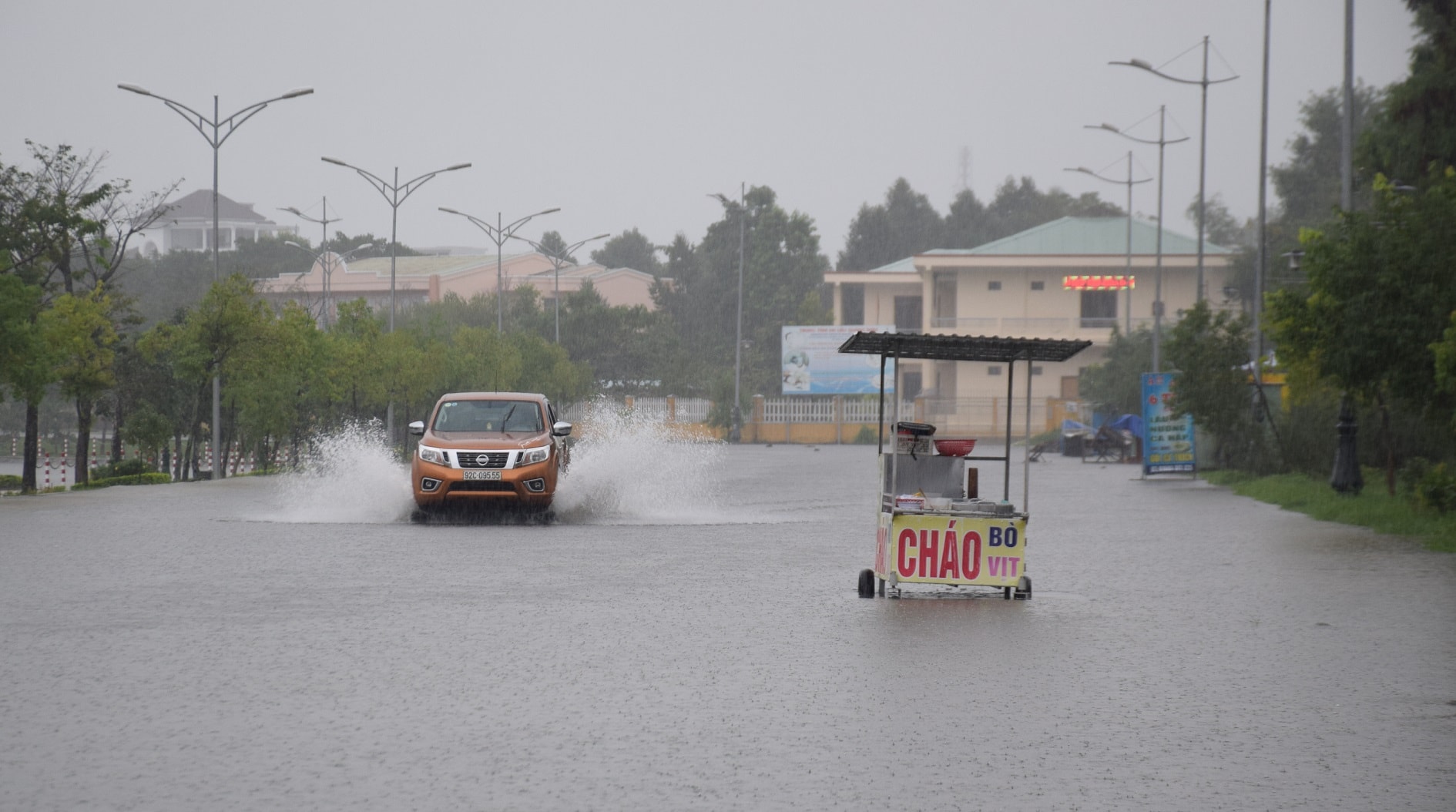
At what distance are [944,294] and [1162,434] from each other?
137ft

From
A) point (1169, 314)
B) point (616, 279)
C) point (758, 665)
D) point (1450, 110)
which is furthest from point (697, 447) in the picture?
point (758, 665)

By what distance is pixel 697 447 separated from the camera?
62.8m

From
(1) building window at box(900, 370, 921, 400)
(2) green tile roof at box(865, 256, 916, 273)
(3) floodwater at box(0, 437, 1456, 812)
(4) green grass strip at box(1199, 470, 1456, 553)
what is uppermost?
(2) green tile roof at box(865, 256, 916, 273)

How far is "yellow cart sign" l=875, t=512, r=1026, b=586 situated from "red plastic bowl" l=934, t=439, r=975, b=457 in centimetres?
83

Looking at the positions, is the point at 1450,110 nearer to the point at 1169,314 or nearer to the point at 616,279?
the point at 1169,314

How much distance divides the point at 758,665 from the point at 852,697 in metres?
1.11

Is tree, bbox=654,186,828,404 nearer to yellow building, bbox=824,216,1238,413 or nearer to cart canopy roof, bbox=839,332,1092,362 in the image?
yellow building, bbox=824,216,1238,413

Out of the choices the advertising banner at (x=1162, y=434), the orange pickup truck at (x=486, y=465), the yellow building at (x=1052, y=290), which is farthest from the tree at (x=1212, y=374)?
the yellow building at (x=1052, y=290)

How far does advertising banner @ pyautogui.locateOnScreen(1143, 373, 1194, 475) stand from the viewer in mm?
35219

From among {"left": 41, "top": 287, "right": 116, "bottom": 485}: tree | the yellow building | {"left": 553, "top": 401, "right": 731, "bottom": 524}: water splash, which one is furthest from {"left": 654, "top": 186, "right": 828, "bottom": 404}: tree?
{"left": 553, "top": 401, "right": 731, "bottom": 524}: water splash

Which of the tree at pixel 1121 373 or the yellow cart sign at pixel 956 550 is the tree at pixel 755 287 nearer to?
the tree at pixel 1121 373

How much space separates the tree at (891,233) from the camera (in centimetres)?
10231

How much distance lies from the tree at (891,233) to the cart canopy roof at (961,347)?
290 ft

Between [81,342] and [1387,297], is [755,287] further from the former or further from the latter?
[1387,297]
